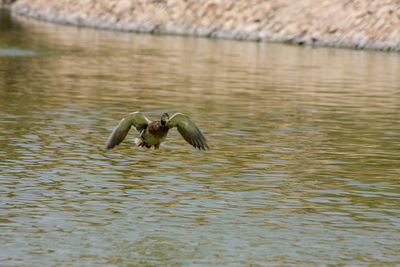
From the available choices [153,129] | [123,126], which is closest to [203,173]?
[153,129]

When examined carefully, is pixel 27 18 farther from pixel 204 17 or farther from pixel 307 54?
pixel 307 54

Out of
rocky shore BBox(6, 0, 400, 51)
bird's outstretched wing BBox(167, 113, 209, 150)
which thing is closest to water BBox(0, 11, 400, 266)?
bird's outstretched wing BBox(167, 113, 209, 150)

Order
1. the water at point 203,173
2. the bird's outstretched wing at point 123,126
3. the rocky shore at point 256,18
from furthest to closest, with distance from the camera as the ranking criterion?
the rocky shore at point 256,18, the bird's outstretched wing at point 123,126, the water at point 203,173

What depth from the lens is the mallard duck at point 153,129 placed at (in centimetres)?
1939

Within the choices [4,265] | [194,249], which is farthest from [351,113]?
[4,265]

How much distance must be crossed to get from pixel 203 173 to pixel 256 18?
217 feet

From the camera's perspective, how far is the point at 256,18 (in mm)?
87812

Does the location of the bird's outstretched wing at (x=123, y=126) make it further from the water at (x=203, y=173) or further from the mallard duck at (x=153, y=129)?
the water at (x=203, y=173)

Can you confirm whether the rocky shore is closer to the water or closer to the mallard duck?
the water

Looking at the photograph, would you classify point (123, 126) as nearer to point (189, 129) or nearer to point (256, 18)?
point (189, 129)

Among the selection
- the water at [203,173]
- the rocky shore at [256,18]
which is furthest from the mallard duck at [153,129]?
the rocky shore at [256,18]

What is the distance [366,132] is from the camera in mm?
30594

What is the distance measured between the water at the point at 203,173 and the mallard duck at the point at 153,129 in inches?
48.6

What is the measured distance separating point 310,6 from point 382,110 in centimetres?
5101
